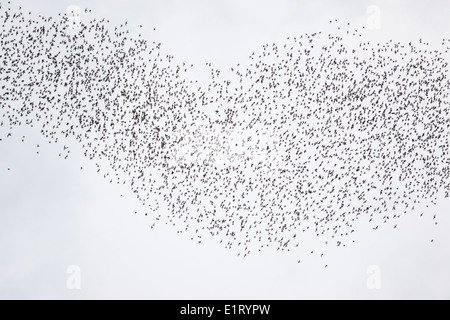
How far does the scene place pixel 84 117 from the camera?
27875 mm

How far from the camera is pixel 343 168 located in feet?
92.5

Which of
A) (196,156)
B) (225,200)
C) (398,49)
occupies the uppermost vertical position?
(398,49)

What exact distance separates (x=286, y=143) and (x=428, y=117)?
261 inches

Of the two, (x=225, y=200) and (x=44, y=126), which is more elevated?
(x=44, y=126)

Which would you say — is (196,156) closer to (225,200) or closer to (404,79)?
(225,200)

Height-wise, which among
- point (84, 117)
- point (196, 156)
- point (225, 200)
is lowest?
point (225, 200)

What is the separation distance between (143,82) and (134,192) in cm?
500

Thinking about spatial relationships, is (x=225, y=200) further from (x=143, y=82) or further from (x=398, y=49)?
(x=398, y=49)

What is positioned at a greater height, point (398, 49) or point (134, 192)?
point (398, 49)

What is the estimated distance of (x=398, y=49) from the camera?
92.1 ft

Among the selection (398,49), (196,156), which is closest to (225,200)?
(196,156)

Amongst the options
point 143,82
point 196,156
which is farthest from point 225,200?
point 143,82

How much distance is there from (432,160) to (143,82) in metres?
13.6

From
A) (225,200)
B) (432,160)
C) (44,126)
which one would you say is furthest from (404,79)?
(44,126)
